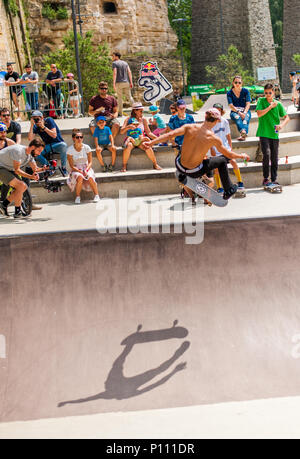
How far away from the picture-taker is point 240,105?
36.8 feet

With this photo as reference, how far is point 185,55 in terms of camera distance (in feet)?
168

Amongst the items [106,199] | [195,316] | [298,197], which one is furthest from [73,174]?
[195,316]

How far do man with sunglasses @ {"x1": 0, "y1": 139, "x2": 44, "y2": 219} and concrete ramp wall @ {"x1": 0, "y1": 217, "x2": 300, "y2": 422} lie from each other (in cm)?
228

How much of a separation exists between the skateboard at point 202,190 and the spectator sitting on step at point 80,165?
10.7 ft

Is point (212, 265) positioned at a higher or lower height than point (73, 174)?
lower

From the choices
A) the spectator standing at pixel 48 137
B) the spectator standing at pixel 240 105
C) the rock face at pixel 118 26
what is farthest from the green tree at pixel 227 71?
the spectator standing at pixel 48 137

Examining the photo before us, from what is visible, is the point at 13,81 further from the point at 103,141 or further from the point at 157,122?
the point at 157,122

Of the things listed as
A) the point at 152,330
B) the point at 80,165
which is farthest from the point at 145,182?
the point at 152,330

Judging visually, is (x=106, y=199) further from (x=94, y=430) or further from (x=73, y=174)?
(x=94, y=430)

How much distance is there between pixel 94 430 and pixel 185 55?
49814 mm

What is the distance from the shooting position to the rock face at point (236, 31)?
45.4 metres

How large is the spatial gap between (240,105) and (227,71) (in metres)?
32.9

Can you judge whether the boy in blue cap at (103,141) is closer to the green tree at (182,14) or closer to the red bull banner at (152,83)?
the red bull banner at (152,83)

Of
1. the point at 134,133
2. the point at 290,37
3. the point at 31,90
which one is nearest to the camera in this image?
the point at 134,133
